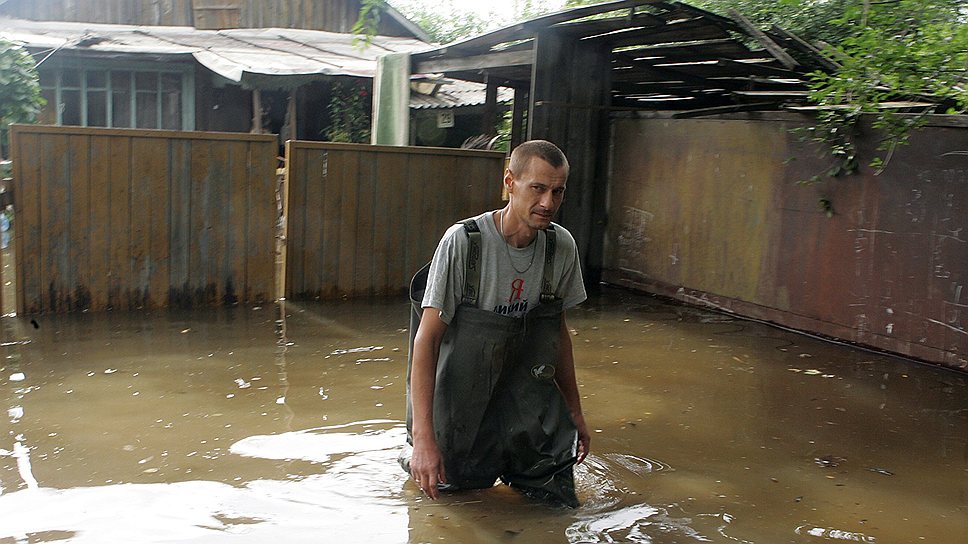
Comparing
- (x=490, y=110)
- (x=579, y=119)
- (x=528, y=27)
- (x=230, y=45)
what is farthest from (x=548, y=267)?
(x=230, y=45)

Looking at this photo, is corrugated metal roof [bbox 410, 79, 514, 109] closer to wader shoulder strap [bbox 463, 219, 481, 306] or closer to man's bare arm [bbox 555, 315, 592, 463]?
man's bare arm [bbox 555, 315, 592, 463]

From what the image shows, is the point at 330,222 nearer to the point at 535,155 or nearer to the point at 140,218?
the point at 140,218

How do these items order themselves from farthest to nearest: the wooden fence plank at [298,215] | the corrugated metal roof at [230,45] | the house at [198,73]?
1. the house at [198,73]
2. the corrugated metal roof at [230,45]
3. the wooden fence plank at [298,215]

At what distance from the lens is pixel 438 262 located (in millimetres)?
3689

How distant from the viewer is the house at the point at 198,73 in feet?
47.8

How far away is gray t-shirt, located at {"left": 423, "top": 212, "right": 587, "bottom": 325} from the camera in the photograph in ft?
12.1

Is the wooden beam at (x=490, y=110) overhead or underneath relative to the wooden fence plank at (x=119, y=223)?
overhead

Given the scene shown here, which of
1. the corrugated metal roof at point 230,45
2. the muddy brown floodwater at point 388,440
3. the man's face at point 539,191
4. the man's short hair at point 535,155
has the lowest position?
the muddy brown floodwater at point 388,440

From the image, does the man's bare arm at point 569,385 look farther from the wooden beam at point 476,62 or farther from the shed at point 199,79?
the shed at point 199,79

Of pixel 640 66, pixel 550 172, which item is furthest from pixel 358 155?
pixel 550 172

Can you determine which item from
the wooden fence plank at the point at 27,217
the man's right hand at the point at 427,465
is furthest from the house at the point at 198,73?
the man's right hand at the point at 427,465

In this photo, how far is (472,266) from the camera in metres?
3.73

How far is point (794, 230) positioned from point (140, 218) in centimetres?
577

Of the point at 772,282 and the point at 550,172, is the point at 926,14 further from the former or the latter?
the point at 550,172
